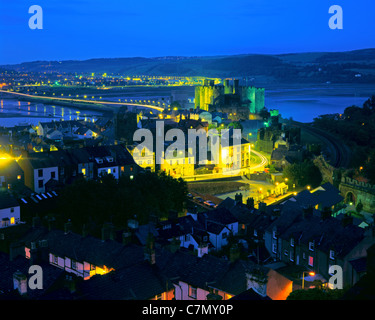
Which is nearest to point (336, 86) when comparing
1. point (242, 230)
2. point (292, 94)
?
point (292, 94)

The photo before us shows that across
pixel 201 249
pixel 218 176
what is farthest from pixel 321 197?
pixel 201 249

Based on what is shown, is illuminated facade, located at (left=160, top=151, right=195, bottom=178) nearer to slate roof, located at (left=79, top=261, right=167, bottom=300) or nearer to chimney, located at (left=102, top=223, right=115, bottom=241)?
chimney, located at (left=102, top=223, right=115, bottom=241)

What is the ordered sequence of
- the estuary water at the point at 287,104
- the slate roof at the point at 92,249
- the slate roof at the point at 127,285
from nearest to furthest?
the slate roof at the point at 127,285 → the slate roof at the point at 92,249 → the estuary water at the point at 287,104

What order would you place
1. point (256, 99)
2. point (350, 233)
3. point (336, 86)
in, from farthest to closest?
point (336, 86), point (256, 99), point (350, 233)

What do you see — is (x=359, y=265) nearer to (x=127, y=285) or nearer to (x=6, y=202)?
(x=127, y=285)

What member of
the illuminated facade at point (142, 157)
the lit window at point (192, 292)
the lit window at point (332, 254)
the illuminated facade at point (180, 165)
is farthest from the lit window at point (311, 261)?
the illuminated facade at point (180, 165)

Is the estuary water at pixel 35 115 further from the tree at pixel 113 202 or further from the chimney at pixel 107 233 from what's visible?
the chimney at pixel 107 233

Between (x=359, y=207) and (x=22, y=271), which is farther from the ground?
(x=22, y=271)

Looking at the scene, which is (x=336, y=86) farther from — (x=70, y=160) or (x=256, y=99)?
(x=70, y=160)
